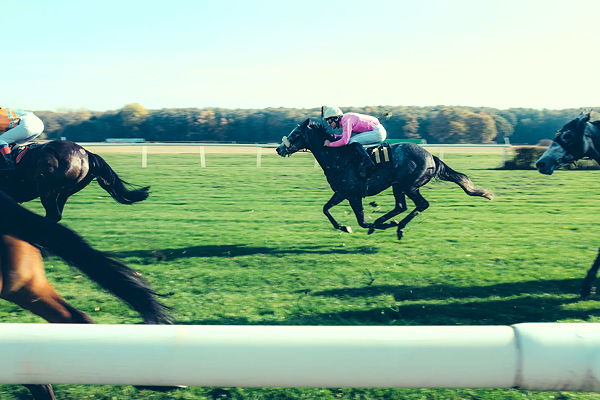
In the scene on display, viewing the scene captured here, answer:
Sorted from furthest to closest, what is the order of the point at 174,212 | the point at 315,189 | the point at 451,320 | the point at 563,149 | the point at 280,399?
the point at 315,189, the point at 174,212, the point at 563,149, the point at 451,320, the point at 280,399

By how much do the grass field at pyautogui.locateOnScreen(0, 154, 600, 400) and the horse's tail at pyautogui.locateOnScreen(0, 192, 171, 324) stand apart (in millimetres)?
1266

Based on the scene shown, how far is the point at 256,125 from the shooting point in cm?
3959

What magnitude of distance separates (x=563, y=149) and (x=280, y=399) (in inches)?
166

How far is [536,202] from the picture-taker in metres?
12.4

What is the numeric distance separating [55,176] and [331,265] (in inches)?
156

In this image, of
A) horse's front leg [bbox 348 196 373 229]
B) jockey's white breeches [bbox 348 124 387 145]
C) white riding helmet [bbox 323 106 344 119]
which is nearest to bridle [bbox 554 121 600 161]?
jockey's white breeches [bbox 348 124 387 145]

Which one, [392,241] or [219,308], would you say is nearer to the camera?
[219,308]

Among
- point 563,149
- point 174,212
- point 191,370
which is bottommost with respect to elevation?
point 174,212

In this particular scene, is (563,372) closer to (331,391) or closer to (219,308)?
(331,391)

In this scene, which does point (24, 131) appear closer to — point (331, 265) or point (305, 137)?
point (305, 137)

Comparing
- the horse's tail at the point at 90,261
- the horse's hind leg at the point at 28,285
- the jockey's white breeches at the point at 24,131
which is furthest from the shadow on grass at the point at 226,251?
the horse's tail at the point at 90,261

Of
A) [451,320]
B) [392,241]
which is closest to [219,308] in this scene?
[451,320]

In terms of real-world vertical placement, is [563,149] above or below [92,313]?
above

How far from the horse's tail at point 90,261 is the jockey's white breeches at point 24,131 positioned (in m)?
5.46
